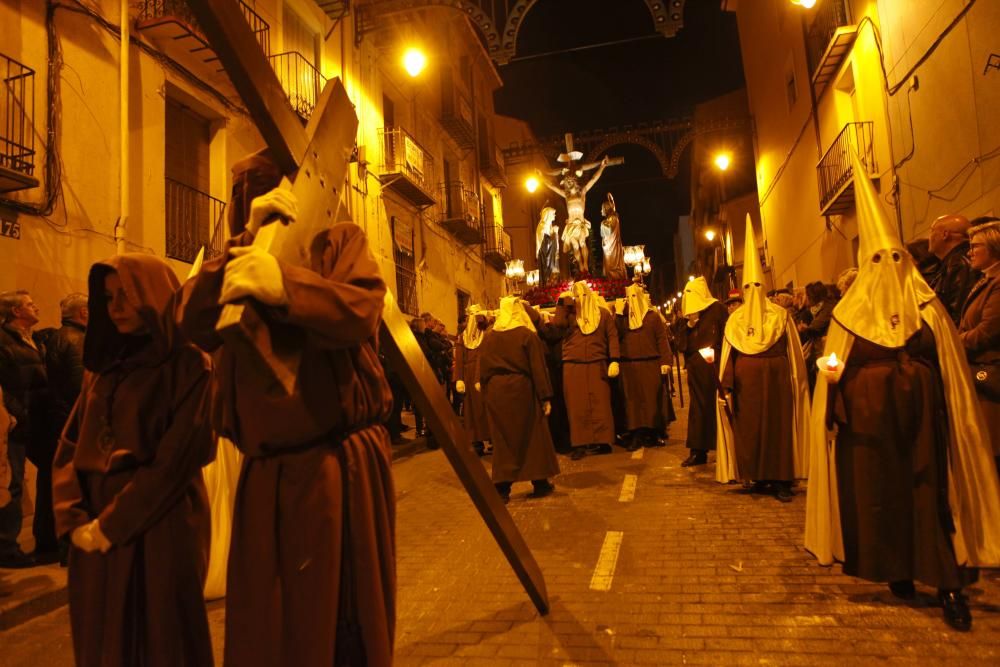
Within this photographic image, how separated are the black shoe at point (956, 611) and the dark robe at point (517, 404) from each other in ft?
12.6

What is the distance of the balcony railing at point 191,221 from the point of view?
32.3ft

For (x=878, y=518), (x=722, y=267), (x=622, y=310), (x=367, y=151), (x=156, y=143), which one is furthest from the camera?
(x=722, y=267)

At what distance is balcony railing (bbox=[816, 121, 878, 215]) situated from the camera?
12680 millimetres

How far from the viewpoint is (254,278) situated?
1734 millimetres

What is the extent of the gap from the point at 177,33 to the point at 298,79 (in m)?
3.72

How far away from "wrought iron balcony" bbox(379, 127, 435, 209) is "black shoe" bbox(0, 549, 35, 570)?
1291 centimetres

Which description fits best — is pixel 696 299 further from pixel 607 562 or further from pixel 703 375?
pixel 607 562

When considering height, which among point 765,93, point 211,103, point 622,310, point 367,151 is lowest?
point 622,310

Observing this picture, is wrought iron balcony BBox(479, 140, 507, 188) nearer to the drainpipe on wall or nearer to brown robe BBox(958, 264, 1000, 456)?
the drainpipe on wall

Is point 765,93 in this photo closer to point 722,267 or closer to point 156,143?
point 722,267

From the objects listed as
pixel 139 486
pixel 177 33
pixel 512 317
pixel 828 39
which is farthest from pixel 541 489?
pixel 828 39

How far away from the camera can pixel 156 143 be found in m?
9.48

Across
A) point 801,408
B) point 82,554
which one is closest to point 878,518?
point 801,408

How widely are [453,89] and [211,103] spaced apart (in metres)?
13.6
